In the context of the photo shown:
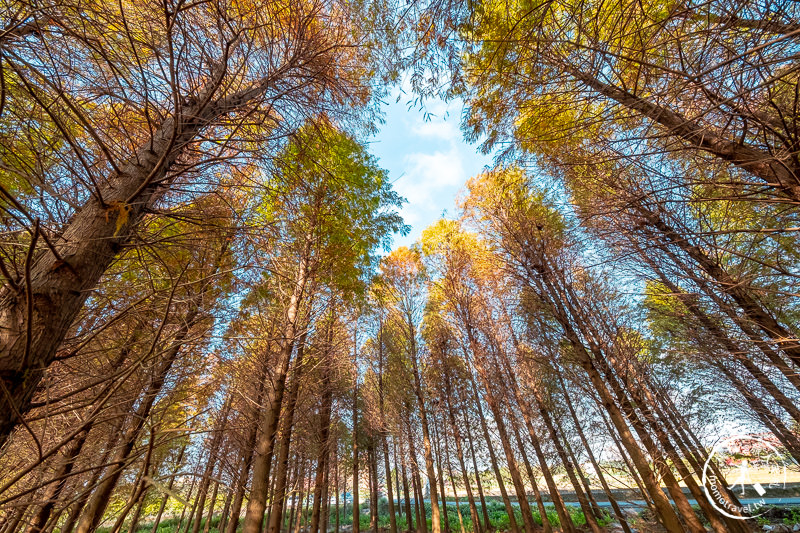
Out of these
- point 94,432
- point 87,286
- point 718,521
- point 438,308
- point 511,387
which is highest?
point 438,308

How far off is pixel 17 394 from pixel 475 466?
1140 centimetres

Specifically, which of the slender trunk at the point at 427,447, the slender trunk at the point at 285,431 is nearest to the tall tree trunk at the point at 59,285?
the slender trunk at the point at 285,431

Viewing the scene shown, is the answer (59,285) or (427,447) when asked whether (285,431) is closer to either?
(59,285)

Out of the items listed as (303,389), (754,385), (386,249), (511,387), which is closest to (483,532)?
(511,387)

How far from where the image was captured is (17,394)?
3.57 feet

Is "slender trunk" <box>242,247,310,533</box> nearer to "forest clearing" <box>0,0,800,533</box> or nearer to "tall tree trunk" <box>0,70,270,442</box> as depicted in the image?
"forest clearing" <box>0,0,800,533</box>

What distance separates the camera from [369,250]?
538cm

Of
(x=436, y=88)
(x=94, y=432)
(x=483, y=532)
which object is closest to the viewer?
(x=436, y=88)

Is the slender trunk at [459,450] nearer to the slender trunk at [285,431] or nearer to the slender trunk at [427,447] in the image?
the slender trunk at [427,447]

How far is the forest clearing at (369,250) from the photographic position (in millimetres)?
1456

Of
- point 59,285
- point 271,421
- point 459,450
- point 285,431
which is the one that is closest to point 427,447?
point 459,450

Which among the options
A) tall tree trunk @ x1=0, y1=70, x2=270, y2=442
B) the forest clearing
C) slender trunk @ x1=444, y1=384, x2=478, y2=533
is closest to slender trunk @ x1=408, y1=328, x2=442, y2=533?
the forest clearing

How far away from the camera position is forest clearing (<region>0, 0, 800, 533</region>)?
4.78 feet

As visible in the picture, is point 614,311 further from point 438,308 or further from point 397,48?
point 397,48
